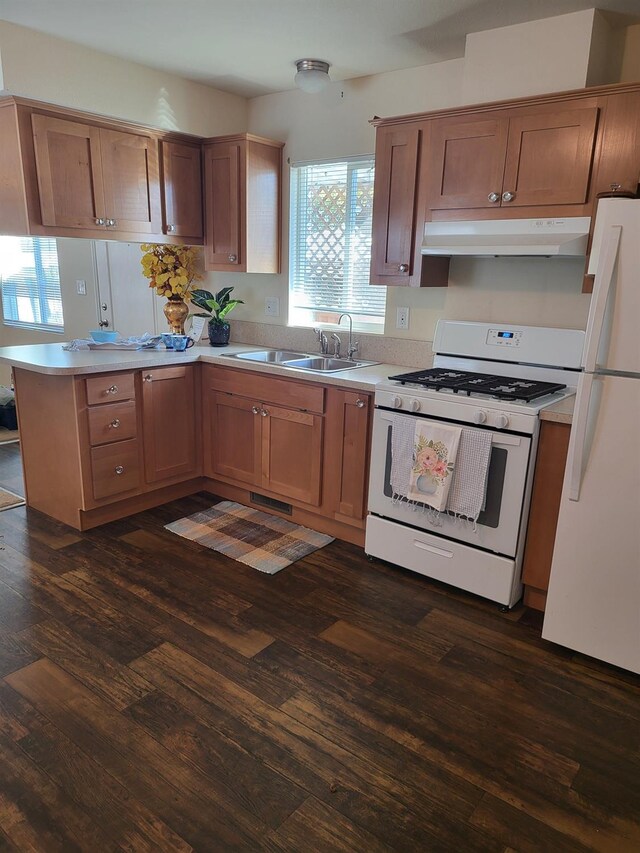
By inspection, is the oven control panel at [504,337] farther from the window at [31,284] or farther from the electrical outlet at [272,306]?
the window at [31,284]

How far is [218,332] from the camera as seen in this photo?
403 cm

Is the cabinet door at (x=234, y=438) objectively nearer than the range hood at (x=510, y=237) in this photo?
No

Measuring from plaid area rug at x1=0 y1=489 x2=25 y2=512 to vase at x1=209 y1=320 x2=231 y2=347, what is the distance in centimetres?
154

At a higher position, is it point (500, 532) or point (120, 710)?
point (500, 532)

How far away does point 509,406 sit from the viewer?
2.41m

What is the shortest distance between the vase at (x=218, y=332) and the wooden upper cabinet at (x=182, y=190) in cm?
55

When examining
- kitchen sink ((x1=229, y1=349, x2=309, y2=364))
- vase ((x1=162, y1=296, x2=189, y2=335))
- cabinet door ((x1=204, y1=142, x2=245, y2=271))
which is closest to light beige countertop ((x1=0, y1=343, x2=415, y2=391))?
kitchen sink ((x1=229, y1=349, x2=309, y2=364))

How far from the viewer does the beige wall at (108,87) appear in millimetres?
3021

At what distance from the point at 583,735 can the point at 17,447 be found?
4264mm

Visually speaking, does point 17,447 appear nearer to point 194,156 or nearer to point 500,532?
point 194,156

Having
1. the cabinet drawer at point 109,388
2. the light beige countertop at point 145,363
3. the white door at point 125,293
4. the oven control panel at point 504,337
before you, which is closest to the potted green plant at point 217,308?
the light beige countertop at point 145,363

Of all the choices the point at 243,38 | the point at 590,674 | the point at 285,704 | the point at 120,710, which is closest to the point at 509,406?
the point at 590,674

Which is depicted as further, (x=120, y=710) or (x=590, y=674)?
(x=590, y=674)

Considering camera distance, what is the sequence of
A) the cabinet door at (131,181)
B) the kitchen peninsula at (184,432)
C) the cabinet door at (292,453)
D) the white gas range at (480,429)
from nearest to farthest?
the white gas range at (480,429), the kitchen peninsula at (184,432), the cabinet door at (292,453), the cabinet door at (131,181)
